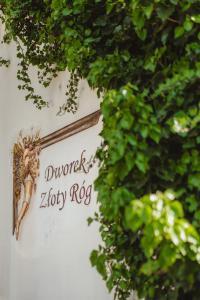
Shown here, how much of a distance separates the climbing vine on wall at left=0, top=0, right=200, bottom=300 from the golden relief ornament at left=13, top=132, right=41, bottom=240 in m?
2.35

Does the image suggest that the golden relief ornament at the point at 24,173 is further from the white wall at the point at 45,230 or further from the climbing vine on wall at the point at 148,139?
the climbing vine on wall at the point at 148,139

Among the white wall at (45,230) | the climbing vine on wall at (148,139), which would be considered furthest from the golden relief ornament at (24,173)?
the climbing vine on wall at (148,139)

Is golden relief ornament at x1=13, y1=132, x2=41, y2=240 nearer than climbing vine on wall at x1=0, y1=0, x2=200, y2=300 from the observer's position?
No

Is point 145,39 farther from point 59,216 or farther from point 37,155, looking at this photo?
point 37,155

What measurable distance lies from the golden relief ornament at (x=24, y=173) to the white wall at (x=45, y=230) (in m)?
0.10

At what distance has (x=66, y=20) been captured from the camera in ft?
8.29

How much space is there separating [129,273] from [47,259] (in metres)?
2.32

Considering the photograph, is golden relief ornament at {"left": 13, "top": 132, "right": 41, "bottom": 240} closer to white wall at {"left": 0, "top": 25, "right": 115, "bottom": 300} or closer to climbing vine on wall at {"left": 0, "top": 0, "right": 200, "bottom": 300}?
white wall at {"left": 0, "top": 25, "right": 115, "bottom": 300}

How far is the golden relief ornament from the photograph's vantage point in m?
4.71

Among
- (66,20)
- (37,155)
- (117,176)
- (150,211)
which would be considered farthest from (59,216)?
(150,211)

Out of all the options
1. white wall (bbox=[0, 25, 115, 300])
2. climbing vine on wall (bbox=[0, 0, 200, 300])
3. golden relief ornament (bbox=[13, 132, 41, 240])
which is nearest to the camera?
climbing vine on wall (bbox=[0, 0, 200, 300])

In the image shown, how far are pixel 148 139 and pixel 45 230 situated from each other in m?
2.72

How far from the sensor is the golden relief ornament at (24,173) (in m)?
4.71

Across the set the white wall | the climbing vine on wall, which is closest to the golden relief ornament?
the white wall
